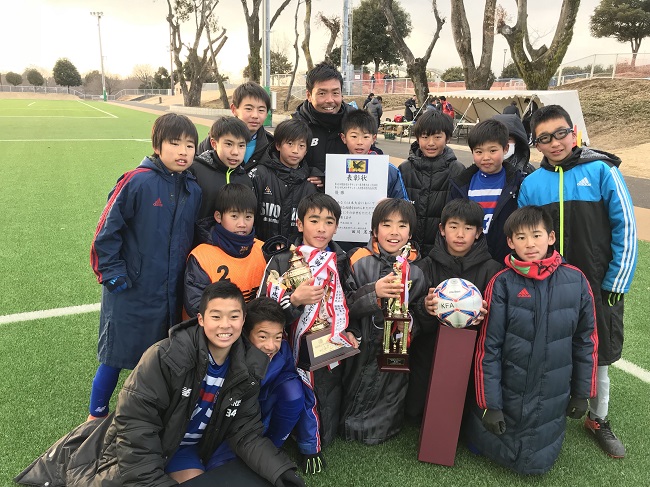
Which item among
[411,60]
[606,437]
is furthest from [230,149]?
[411,60]

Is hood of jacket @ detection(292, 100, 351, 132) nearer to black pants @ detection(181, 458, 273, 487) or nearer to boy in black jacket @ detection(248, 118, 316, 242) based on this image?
boy in black jacket @ detection(248, 118, 316, 242)

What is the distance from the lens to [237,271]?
2.69 meters

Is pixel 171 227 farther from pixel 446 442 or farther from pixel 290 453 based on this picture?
pixel 446 442

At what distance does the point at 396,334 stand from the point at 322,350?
0.42m

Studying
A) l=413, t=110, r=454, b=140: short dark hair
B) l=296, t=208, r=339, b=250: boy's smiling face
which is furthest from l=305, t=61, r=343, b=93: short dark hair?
l=296, t=208, r=339, b=250: boy's smiling face

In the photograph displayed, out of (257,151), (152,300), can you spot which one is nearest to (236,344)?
(152,300)

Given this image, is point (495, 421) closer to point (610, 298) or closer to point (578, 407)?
point (578, 407)

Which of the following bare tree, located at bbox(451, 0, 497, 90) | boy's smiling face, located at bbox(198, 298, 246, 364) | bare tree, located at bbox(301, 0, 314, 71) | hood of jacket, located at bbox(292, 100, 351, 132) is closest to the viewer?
boy's smiling face, located at bbox(198, 298, 246, 364)

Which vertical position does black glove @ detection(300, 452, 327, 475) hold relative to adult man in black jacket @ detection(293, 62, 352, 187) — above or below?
below

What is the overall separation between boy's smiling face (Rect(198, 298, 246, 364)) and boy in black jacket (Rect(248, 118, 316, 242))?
35.7 inches

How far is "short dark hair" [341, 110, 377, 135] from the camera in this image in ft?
10.5

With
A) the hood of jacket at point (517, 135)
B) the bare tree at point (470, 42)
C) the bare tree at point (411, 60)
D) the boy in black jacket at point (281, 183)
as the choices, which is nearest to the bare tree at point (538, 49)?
the bare tree at point (470, 42)

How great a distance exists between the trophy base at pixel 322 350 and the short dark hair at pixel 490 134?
4.96 feet

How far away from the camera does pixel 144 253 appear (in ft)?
8.69
